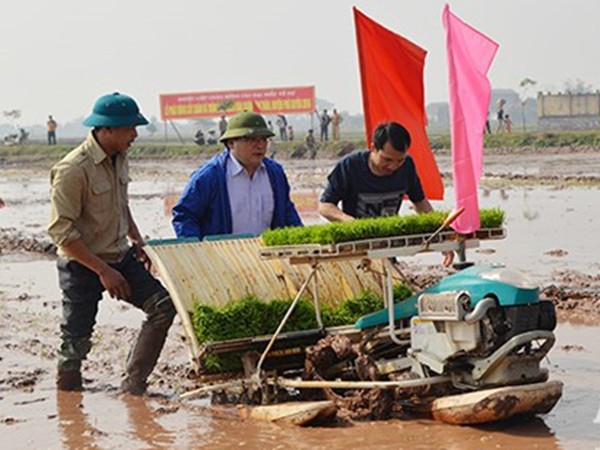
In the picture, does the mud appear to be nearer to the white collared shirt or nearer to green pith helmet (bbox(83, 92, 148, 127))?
the white collared shirt

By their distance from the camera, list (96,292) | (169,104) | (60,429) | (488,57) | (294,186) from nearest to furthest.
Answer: (488,57) < (60,429) < (96,292) < (294,186) < (169,104)

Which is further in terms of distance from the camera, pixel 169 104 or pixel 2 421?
pixel 169 104

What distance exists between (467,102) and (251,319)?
178 cm

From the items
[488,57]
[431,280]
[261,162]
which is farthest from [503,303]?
[431,280]

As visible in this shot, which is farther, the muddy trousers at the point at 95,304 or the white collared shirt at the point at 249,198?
the white collared shirt at the point at 249,198

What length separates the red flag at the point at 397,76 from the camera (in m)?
8.24

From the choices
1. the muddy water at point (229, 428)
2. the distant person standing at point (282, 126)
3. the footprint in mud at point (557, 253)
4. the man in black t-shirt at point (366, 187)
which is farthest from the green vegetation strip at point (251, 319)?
the distant person standing at point (282, 126)

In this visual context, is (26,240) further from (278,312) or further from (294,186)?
(294,186)

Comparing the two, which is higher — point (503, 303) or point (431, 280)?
point (503, 303)

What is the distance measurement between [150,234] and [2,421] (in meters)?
10.9

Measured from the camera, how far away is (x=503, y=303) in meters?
5.58

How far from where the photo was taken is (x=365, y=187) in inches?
293

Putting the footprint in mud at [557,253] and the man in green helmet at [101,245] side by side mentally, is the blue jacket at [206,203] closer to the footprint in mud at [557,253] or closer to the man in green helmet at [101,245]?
the man in green helmet at [101,245]

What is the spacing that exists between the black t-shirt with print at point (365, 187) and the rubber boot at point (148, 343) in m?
1.28
